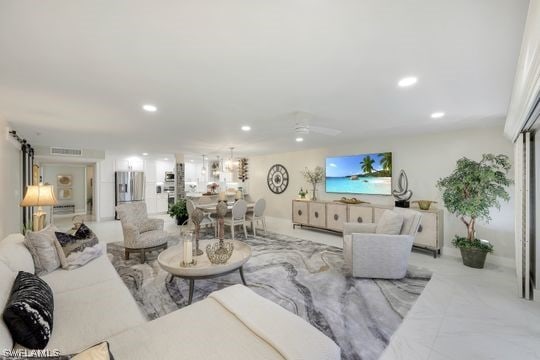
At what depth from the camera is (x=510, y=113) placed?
2502mm

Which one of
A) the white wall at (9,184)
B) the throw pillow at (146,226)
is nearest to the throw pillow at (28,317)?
the throw pillow at (146,226)

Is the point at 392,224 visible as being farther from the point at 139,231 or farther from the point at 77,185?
the point at 77,185

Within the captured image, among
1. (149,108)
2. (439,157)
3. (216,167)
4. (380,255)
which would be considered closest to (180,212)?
(149,108)

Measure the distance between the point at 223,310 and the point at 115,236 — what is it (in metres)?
5.53

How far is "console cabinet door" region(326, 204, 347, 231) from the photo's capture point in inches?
212

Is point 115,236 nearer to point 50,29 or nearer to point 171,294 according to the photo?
point 171,294

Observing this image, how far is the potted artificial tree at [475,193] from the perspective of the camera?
3.41 metres

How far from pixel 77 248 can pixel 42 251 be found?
0.35 meters

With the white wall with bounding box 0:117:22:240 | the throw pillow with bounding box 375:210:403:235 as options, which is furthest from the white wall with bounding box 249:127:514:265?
the white wall with bounding box 0:117:22:240

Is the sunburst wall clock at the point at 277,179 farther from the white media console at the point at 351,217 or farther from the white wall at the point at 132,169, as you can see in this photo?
the white wall at the point at 132,169

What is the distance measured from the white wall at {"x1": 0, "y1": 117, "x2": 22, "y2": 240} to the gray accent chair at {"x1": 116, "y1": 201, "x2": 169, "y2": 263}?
4.72 feet

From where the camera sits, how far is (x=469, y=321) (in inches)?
88.8

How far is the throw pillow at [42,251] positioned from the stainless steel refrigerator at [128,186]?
6.49 metres

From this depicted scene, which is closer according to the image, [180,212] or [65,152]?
[180,212]
